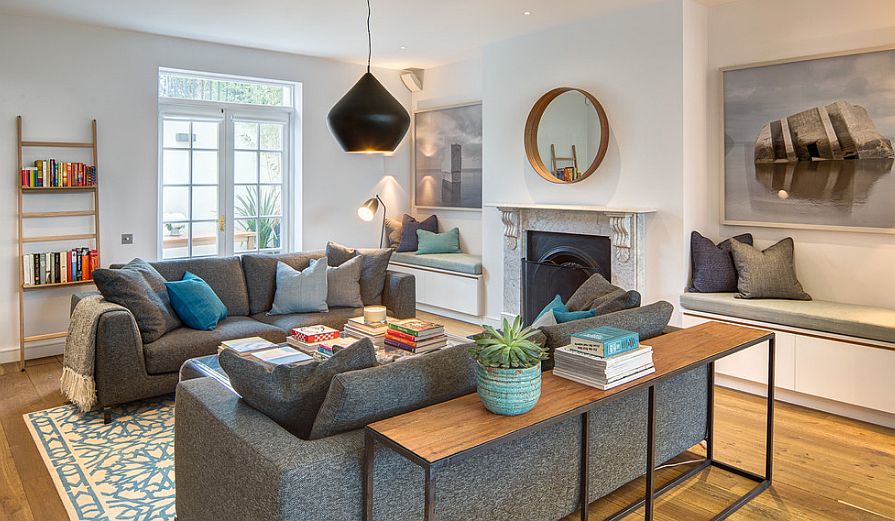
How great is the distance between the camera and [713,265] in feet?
14.0

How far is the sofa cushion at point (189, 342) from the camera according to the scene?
11.9ft

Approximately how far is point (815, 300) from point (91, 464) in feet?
14.6

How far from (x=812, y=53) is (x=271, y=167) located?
4933 millimetres

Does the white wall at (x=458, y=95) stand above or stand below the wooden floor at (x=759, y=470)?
above

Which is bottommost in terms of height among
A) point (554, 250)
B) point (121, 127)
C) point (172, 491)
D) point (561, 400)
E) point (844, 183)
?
point (172, 491)

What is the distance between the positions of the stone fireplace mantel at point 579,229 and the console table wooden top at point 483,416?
7.13ft

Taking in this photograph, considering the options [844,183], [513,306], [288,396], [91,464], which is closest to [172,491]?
[91,464]

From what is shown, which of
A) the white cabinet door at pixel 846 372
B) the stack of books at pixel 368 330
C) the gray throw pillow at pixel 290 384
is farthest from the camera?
the stack of books at pixel 368 330

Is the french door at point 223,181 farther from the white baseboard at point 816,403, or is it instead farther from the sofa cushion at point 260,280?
the white baseboard at point 816,403

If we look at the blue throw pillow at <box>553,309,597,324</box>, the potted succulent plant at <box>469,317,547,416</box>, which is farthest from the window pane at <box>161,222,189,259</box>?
the potted succulent plant at <box>469,317,547,416</box>

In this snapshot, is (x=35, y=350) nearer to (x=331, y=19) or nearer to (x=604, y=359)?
(x=331, y=19)

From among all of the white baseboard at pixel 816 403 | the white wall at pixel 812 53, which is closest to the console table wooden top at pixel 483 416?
the white baseboard at pixel 816 403

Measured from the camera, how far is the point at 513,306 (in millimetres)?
5605

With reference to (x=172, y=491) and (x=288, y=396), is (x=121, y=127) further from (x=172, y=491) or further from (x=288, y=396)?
(x=288, y=396)
